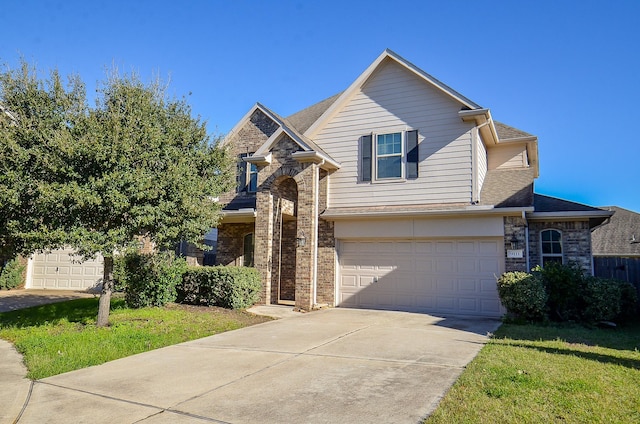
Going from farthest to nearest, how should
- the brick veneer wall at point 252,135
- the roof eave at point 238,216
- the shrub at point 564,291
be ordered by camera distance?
the brick veneer wall at point 252,135, the roof eave at point 238,216, the shrub at point 564,291

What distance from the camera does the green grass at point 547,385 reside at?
414cm

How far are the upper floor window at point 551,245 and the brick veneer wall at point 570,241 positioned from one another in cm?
12

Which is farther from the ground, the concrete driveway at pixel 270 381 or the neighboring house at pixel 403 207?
the neighboring house at pixel 403 207

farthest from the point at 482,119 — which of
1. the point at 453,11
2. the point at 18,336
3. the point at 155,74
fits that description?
the point at 18,336

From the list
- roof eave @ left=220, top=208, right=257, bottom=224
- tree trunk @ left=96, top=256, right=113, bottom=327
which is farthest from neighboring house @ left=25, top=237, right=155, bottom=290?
tree trunk @ left=96, top=256, right=113, bottom=327

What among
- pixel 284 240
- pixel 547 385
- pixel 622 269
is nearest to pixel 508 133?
pixel 622 269

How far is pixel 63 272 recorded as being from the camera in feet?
61.3

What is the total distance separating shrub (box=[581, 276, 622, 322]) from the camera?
409 inches

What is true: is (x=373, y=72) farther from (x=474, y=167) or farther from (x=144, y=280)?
(x=144, y=280)

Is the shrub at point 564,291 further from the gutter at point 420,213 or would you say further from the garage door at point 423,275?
the gutter at point 420,213

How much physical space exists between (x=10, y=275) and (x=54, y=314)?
8713mm

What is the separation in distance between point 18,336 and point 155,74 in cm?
625

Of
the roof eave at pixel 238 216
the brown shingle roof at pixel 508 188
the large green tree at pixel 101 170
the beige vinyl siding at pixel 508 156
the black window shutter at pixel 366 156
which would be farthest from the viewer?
the beige vinyl siding at pixel 508 156

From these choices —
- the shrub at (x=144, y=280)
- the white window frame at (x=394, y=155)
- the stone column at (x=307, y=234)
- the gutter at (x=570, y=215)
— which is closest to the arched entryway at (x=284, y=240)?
the stone column at (x=307, y=234)
